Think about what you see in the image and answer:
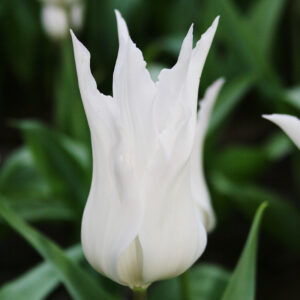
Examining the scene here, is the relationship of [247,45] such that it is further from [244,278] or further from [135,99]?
[135,99]

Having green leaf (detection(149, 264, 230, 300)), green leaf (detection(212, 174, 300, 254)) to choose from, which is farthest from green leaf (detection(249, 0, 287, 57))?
green leaf (detection(149, 264, 230, 300))

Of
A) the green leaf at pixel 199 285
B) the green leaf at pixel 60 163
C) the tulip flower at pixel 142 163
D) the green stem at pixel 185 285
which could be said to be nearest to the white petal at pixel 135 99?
the tulip flower at pixel 142 163

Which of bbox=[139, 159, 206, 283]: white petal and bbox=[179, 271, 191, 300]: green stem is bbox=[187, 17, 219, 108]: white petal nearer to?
bbox=[139, 159, 206, 283]: white petal

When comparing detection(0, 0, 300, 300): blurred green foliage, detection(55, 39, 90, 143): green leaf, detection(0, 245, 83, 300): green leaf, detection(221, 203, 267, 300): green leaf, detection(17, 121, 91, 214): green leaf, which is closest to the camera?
detection(221, 203, 267, 300): green leaf

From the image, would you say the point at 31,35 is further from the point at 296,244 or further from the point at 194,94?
the point at 194,94

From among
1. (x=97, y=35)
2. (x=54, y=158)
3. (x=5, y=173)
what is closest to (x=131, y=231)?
(x=54, y=158)

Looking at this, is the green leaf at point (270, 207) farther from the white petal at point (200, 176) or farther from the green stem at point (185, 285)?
the white petal at point (200, 176)
